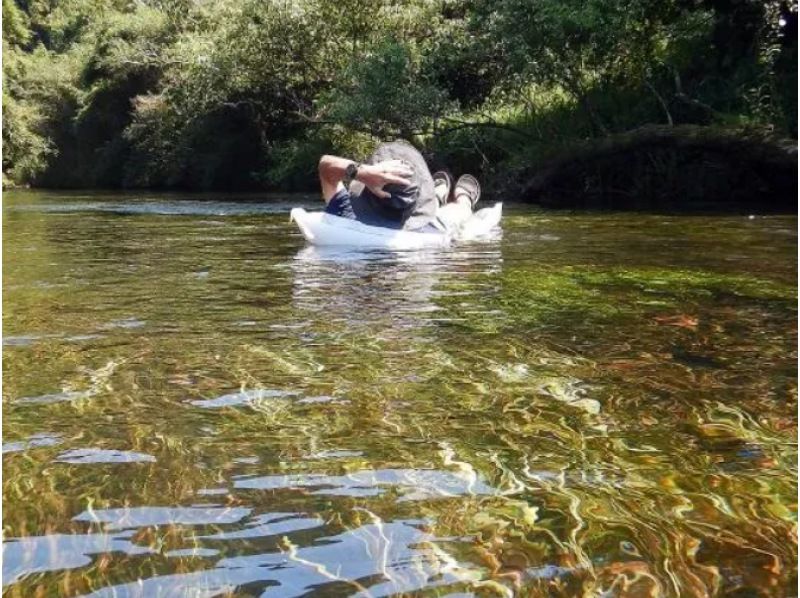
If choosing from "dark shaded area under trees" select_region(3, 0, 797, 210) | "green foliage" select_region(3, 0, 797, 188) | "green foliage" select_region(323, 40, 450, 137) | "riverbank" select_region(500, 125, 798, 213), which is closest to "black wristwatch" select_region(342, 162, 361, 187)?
"riverbank" select_region(500, 125, 798, 213)

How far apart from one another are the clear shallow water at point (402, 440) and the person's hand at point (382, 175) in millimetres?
2527

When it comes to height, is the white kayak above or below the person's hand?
→ below

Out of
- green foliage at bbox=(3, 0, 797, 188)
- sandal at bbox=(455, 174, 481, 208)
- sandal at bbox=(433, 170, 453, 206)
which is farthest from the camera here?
green foliage at bbox=(3, 0, 797, 188)

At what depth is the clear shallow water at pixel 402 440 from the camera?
216 centimetres

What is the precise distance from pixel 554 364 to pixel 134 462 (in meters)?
1.99

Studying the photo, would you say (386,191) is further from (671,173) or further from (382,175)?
(671,173)

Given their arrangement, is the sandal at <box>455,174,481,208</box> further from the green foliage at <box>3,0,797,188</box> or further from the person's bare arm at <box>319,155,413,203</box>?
the green foliage at <box>3,0,797,188</box>

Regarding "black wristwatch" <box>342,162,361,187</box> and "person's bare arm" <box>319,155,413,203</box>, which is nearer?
"person's bare arm" <box>319,155,413,203</box>

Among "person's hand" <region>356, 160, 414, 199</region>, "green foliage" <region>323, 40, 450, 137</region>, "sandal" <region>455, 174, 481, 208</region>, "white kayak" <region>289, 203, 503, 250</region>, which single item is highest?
"green foliage" <region>323, 40, 450, 137</region>

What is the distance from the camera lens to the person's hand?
8828 mm

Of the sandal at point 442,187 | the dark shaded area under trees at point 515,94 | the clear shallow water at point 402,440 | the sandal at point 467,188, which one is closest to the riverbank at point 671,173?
the dark shaded area under trees at point 515,94

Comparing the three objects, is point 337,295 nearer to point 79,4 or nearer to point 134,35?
point 134,35

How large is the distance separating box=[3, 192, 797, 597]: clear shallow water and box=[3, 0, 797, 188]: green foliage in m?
11.8

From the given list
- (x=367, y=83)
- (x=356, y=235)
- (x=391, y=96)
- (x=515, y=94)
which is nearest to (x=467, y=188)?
(x=356, y=235)
